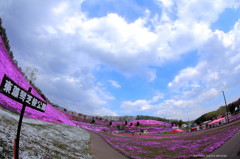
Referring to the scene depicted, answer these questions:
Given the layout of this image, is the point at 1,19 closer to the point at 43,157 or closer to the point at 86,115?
the point at 43,157

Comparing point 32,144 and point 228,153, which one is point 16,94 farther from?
point 228,153

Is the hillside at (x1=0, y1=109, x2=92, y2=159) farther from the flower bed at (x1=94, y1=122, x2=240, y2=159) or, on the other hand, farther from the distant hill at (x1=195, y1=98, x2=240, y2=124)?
the distant hill at (x1=195, y1=98, x2=240, y2=124)

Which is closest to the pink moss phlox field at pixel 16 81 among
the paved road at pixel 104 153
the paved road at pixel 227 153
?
the paved road at pixel 104 153

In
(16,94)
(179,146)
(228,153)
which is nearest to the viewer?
(16,94)

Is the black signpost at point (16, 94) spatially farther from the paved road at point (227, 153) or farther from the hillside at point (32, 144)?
the paved road at point (227, 153)

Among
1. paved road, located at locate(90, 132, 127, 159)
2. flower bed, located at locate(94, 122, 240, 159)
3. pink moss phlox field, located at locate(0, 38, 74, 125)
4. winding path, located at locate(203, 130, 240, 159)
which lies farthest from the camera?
pink moss phlox field, located at locate(0, 38, 74, 125)

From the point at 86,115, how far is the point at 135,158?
83546mm

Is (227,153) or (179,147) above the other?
(227,153)

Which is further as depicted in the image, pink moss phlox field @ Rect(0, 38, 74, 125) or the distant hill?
the distant hill

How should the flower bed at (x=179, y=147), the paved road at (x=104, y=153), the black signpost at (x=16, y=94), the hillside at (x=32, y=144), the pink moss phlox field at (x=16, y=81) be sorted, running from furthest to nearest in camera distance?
the pink moss phlox field at (x=16, y=81) → the flower bed at (x=179, y=147) → the paved road at (x=104, y=153) → the hillside at (x=32, y=144) → the black signpost at (x=16, y=94)

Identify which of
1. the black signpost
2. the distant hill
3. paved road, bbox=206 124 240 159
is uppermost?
the distant hill

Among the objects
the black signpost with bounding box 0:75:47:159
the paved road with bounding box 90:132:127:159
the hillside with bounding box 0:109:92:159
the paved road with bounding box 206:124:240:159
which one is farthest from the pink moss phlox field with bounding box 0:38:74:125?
the paved road with bounding box 206:124:240:159

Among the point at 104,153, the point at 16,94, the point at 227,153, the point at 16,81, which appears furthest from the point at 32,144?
the point at 16,81

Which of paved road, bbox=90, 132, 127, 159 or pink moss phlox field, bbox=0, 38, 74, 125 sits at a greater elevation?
pink moss phlox field, bbox=0, 38, 74, 125
